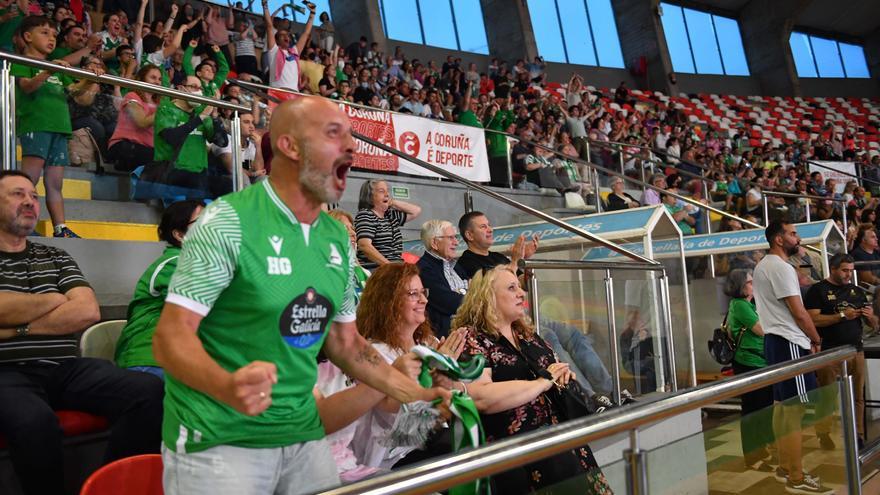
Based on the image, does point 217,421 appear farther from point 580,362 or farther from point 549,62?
point 549,62

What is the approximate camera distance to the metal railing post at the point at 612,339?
5258 millimetres

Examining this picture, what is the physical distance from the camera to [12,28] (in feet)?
18.6

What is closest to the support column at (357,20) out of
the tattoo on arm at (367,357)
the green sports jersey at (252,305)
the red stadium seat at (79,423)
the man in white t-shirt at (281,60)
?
the man in white t-shirt at (281,60)

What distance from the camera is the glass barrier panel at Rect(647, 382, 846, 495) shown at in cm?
225

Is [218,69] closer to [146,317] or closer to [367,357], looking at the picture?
[146,317]

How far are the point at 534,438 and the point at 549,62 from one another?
821 inches

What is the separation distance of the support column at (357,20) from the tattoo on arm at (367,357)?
621 inches

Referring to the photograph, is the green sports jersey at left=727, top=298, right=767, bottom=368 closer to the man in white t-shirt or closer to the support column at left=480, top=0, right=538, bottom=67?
the man in white t-shirt

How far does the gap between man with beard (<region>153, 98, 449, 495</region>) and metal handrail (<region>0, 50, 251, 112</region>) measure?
2.86 metres

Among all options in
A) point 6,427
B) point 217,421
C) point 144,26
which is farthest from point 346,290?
point 144,26

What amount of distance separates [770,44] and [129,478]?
26512 millimetres

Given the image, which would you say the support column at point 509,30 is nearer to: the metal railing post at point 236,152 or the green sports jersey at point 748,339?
the green sports jersey at point 748,339

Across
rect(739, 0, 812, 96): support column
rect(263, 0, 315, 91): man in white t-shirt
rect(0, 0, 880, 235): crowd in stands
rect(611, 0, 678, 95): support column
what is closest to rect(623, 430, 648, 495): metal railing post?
rect(0, 0, 880, 235): crowd in stands

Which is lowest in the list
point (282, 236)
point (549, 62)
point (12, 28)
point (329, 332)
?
point (329, 332)
